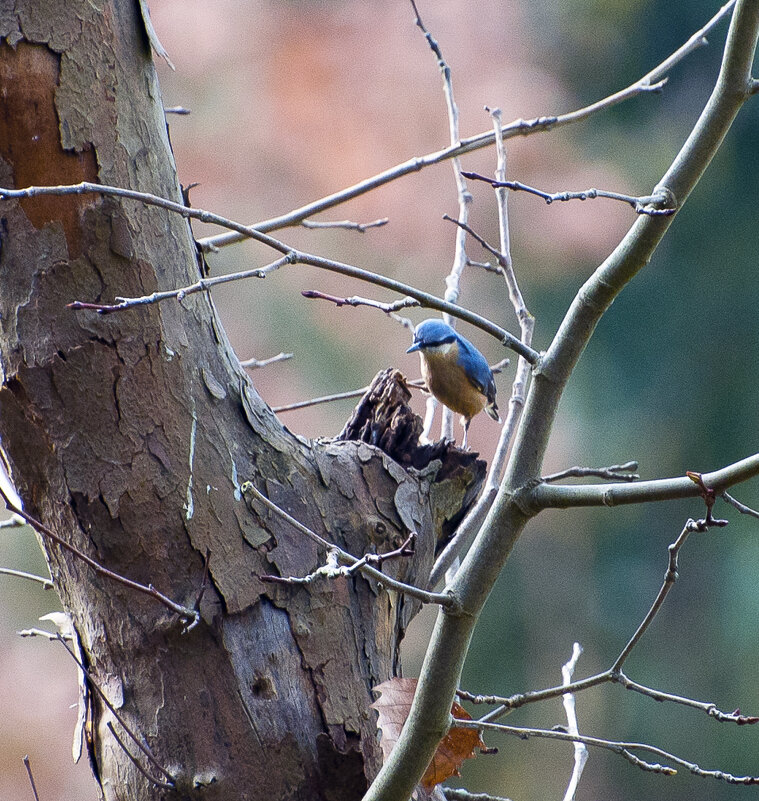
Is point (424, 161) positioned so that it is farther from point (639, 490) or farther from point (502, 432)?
point (639, 490)

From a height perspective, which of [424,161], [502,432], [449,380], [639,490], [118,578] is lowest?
[639,490]

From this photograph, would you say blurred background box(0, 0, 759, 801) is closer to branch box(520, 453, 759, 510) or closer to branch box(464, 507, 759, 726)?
branch box(464, 507, 759, 726)

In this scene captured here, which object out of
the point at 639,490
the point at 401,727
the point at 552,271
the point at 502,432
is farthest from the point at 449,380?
the point at 552,271

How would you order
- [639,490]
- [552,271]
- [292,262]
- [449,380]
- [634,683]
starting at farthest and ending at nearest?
[552,271], [449,380], [634,683], [292,262], [639,490]

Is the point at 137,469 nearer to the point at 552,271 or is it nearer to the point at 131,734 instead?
the point at 131,734

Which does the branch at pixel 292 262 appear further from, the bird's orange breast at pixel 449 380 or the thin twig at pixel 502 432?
the bird's orange breast at pixel 449 380

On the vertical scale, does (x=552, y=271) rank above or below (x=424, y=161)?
above

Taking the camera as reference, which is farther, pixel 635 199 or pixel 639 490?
pixel 635 199

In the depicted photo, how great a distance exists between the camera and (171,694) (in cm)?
126

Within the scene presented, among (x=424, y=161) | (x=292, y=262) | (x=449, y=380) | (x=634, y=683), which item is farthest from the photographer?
(x=449, y=380)

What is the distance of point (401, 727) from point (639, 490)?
21.4 inches

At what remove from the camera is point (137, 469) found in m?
1.29

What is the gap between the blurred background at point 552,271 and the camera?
17.4 feet

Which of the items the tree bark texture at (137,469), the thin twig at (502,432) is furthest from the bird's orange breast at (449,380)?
the tree bark texture at (137,469)
